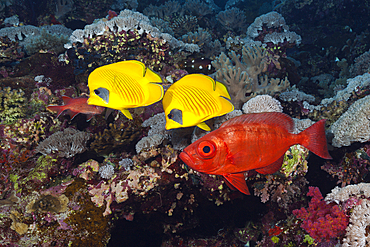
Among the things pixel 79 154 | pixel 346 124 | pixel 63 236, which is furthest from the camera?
pixel 79 154

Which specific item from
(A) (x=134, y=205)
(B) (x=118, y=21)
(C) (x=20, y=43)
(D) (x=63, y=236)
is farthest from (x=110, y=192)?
(C) (x=20, y=43)

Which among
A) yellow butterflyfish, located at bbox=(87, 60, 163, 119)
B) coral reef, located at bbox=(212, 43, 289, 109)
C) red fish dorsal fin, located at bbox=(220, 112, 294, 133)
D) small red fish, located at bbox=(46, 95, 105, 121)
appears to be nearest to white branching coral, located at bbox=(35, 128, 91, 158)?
small red fish, located at bbox=(46, 95, 105, 121)

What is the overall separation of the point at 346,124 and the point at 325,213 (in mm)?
1397

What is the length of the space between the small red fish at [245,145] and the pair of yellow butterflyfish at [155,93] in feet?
0.82

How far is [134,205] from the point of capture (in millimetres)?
2998

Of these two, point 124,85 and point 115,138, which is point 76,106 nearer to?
point 115,138

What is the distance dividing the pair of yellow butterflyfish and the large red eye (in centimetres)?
31

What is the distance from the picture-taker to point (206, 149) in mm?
1260

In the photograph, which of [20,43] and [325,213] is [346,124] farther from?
[20,43]

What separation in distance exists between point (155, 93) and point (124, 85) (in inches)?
9.8

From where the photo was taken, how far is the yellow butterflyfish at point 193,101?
1.52m

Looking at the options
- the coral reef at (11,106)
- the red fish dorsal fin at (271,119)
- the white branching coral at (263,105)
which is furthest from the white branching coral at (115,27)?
the red fish dorsal fin at (271,119)

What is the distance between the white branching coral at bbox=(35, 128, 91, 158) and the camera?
3305 mm

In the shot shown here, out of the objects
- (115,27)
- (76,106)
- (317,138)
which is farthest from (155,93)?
(115,27)
